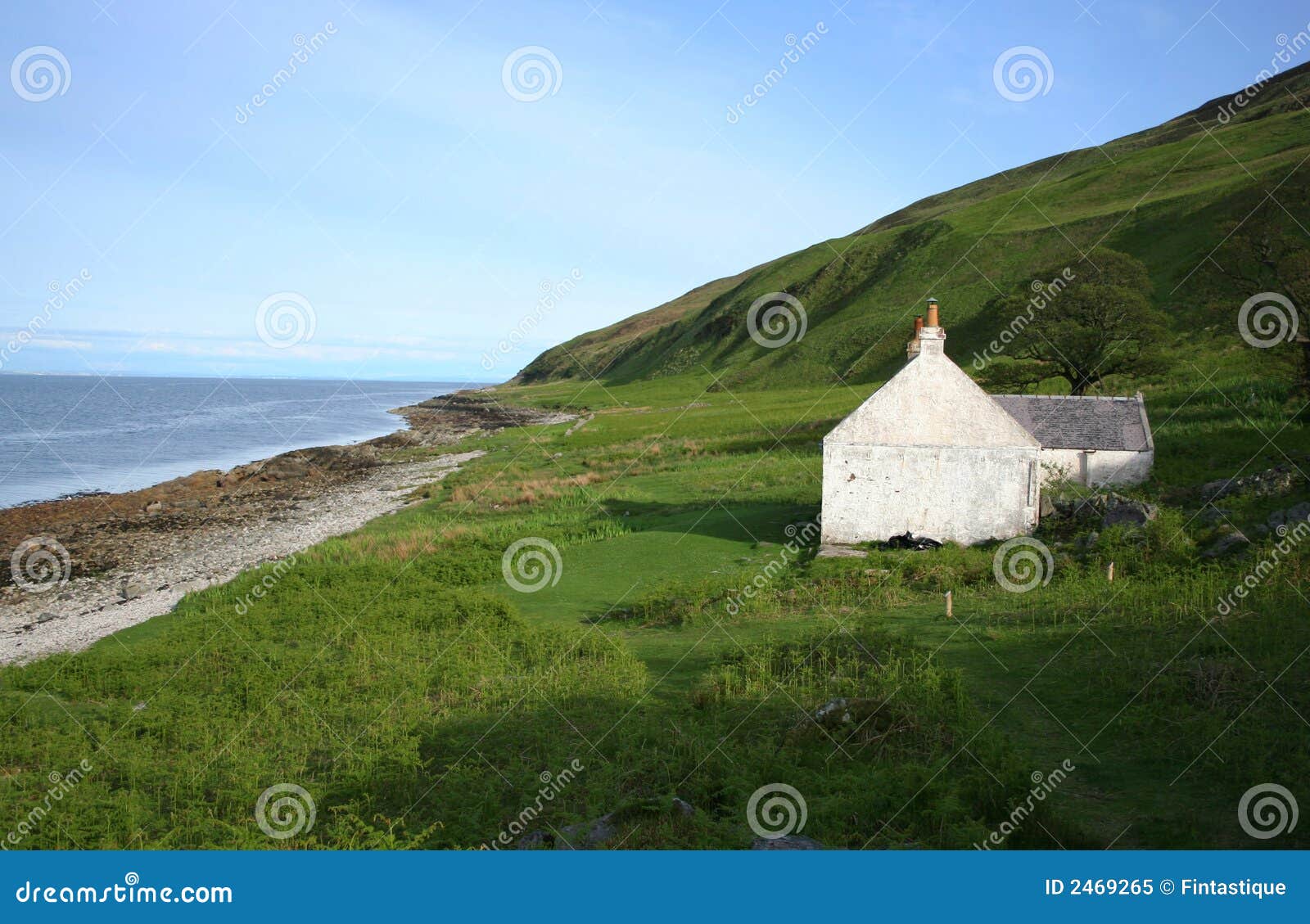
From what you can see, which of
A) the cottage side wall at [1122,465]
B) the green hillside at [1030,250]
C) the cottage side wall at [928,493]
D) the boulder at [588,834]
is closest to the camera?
the boulder at [588,834]

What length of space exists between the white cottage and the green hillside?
3512 centimetres

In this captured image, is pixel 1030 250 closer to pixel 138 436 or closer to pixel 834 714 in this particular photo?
pixel 138 436

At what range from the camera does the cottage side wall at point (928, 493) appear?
2736 centimetres

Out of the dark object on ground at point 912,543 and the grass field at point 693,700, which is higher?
the dark object on ground at point 912,543

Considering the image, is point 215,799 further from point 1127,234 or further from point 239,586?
point 1127,234

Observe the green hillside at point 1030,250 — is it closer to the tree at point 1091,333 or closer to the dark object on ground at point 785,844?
the tree at point 1091,333

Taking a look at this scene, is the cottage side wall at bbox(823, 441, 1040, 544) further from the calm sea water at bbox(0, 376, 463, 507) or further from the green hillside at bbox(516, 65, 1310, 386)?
the calm sea water at bbox(0, 376, 463, 507)

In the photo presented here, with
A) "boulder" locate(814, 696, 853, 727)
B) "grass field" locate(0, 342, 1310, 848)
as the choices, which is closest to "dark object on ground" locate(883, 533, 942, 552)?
"grass field" locate(0, 342, 1310, 848)

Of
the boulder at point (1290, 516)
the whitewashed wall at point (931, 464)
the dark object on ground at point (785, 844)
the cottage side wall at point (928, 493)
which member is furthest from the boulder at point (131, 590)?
the boulder at point (1290, 516)

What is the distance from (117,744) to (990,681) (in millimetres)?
15078

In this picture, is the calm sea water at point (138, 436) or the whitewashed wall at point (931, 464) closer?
the whitewashed wall at point (931, 464)

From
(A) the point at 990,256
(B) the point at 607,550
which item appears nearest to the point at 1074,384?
(B) the point at 607,550

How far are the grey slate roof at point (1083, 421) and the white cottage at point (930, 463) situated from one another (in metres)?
4.75

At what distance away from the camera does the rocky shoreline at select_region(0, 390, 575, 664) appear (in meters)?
27.9
